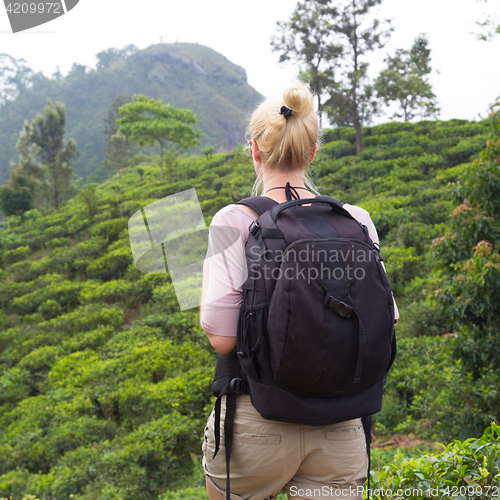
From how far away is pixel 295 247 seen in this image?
94cm

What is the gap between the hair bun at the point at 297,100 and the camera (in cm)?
107

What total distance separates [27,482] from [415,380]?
12.6ft

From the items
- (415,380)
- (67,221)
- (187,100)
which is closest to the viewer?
A: (415,380)

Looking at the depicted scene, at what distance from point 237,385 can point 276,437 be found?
17 cm

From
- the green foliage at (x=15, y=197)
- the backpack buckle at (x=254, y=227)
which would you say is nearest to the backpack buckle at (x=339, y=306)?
the backpack buckle at (x=254, y=227)

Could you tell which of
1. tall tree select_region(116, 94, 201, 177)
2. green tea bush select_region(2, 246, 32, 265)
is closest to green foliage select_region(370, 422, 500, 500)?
green tea bush select_region(2, 246, 32, 265)

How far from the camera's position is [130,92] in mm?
73188

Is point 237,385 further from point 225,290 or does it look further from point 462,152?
point 462,152

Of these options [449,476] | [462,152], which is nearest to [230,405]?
[449,476]

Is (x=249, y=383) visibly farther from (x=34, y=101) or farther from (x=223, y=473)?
(x=34, y=101)

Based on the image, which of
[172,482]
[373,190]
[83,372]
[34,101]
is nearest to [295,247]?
[172,482]

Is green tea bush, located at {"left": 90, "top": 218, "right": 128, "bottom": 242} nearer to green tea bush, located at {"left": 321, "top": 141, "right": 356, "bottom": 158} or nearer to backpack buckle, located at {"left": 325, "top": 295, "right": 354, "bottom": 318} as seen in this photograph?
green tea bush, located at {"left": 321, "top": 141, "right": 356, "bottom": 158}
